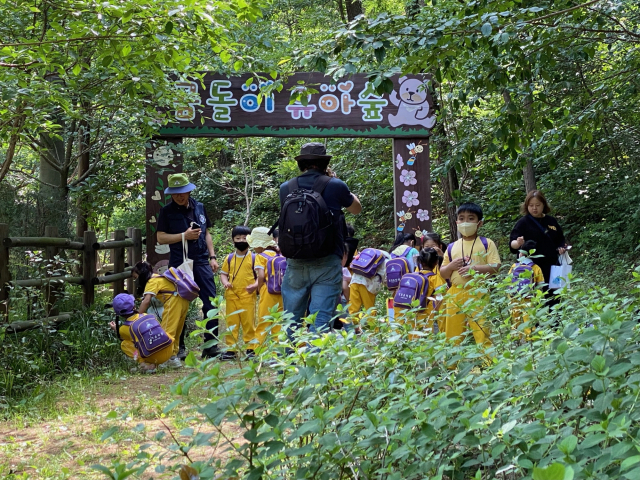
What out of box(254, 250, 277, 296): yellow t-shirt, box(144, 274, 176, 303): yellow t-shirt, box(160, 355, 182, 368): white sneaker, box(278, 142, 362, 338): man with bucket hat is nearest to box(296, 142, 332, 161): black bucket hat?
box(278, 142, 362, 338): man with bucket hat

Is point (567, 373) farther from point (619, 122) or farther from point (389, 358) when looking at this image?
point (619, 122)

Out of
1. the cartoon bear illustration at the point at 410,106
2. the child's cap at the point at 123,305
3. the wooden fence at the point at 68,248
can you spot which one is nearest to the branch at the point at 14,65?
the wooden fence at the point at 68,248

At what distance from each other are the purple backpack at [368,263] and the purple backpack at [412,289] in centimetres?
88

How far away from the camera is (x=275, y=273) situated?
24.4ft

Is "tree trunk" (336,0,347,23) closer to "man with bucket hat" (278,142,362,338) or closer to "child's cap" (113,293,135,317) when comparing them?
"child's cap" (113,293,135,317)

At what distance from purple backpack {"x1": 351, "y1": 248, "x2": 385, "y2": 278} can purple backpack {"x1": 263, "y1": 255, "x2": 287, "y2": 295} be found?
0.83 metres

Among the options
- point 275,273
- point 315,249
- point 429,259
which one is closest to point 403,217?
point 275,273

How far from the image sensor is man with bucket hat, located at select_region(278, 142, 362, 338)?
475 centimetres

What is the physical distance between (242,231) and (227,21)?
7.86 feet

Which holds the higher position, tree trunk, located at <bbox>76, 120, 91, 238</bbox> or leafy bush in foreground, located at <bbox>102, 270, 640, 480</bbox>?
tree trunk, located at <bbox>76, 120, 91, 238</bbox>

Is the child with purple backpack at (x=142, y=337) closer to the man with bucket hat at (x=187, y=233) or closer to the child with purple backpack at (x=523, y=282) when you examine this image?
the man with bucket hat at (x=187, y=233)

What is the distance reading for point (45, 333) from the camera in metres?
6.54

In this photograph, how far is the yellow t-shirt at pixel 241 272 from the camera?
7.68 m

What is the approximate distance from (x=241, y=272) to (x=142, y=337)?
152cm
